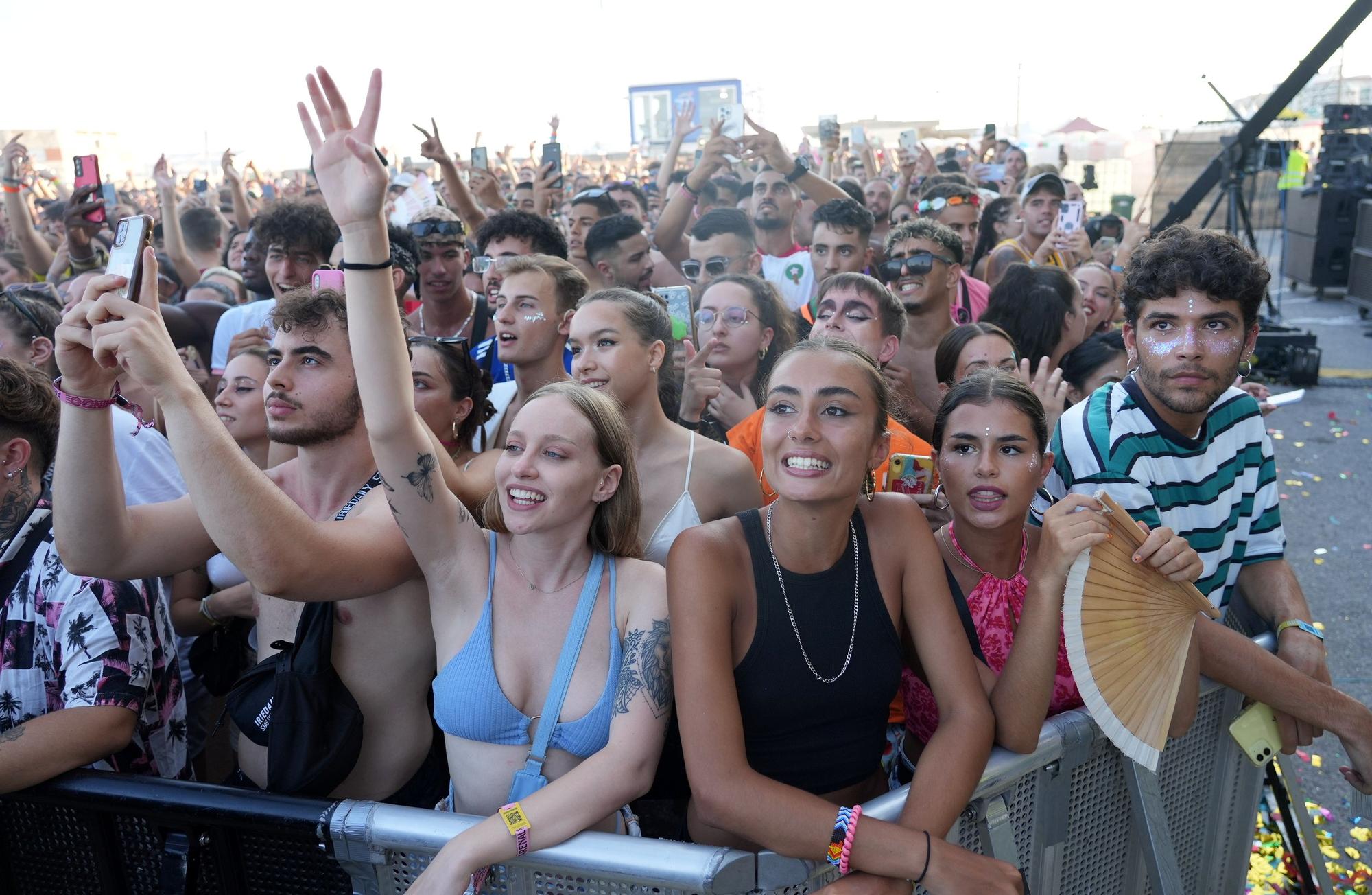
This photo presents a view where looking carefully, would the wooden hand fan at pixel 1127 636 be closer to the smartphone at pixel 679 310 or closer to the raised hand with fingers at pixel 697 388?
the raised hand with fingers at pixel 697 388

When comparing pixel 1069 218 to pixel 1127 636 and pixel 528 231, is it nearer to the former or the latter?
pixel 528 231

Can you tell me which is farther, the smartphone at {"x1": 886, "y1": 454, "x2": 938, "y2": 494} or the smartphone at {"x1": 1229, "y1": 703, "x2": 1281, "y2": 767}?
the smartphone at {"x1": 886, "y1": 454, "x2": 938, "y2": 494}

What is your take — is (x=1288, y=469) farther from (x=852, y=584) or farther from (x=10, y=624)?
(x=10, y=624)

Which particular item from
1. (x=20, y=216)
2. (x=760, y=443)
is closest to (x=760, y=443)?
(x=760, y=443)

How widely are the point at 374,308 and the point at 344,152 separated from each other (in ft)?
1.03

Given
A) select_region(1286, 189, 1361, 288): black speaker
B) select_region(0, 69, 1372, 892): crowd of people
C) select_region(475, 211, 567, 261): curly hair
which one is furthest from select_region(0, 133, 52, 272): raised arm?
select_region(1286, 189, 1361, 288): black speaker

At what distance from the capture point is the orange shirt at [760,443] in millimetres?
3104

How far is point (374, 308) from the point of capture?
1.91 metres

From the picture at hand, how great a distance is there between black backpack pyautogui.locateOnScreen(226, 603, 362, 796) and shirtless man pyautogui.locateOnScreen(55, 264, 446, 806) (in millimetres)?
100

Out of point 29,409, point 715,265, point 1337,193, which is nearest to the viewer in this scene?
point 29,409

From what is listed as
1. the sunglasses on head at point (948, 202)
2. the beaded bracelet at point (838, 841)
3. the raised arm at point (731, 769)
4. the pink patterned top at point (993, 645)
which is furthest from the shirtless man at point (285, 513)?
the sunglasses on head at point (948, 202)

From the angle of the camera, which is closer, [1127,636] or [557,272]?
[1127,636]

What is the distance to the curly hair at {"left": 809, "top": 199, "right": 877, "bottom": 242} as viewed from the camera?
5301 mm

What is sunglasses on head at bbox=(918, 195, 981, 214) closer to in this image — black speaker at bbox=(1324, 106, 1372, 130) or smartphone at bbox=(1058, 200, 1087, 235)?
smartphone at bbox=(1058, 200, 1087, 235)
